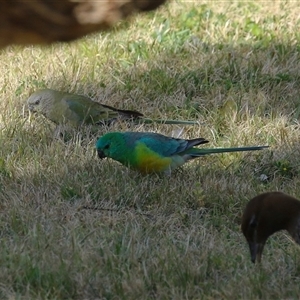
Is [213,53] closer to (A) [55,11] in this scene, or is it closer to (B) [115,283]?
(B) [115,283]

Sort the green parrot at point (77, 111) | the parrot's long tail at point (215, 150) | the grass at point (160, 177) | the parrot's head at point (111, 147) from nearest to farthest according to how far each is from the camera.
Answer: the grass at point (160, 177) < the parrot's head at point (111, 147) < the parrot's long tail at point (215, 150) < the green parrot at point (77, 111)

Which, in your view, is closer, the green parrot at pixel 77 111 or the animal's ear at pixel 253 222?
the animal's ear at pixel 253 222

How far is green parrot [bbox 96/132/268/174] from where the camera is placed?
236 inches

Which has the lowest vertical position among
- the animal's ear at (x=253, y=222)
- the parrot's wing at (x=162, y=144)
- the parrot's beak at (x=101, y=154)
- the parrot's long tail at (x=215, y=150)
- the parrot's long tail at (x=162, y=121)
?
the parrot's long tail at (x=162, y=121)

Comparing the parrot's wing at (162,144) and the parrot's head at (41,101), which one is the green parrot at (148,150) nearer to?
the parrot's wing at (162,144)

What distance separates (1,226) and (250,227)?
61.0 inches

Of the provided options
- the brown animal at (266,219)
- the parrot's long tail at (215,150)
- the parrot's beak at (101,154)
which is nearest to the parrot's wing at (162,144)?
the parrot's long tail at (215,150)

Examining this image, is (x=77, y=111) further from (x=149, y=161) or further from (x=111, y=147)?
(x=149, y=161)

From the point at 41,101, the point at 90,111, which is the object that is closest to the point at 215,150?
the point at 90,111

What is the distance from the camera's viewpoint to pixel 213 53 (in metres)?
7.78

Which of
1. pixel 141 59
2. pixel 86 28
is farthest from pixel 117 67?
pixel 86 28

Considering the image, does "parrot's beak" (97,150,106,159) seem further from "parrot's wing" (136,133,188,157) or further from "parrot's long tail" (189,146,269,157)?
"parrot's long tail" (189,146,269,157)

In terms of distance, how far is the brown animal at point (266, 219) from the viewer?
15.1ft

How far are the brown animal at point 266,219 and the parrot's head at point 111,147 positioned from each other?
5.02 feet
